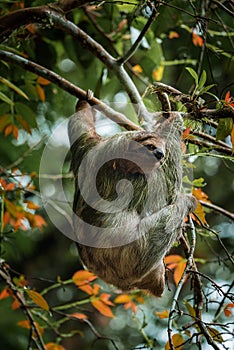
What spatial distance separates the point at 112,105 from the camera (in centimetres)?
619

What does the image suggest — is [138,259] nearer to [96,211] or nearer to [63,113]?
[96,211]

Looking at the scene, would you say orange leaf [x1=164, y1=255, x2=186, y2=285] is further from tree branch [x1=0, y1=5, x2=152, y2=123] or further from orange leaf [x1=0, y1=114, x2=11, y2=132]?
orange leaf [x1=0, y1=114, x2=11, y2=132]

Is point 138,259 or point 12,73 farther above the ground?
point 12,73

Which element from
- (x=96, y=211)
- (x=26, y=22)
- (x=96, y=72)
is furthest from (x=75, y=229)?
(x=96, y=72)

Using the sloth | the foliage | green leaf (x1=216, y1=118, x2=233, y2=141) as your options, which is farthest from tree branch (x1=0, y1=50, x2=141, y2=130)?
green leaf (x1=216, y1=118, x2=233, y2=141)

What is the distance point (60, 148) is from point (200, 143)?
3.67m

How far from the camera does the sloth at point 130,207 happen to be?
3992 mm

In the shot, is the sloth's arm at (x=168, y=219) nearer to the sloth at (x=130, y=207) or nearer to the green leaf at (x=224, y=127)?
the sloth at (x=130, y=207)

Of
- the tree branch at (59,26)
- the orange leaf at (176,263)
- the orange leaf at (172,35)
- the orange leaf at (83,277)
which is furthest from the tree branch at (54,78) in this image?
the orange leaf at (172,35)

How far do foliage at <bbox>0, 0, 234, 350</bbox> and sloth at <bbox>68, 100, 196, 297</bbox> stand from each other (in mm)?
153

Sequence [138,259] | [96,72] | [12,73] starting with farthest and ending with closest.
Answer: [96,72] < [12,73] < [138,259]

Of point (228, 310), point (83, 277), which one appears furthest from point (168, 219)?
point (83, 277)

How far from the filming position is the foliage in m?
3.71

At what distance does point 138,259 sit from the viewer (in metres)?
4.00
